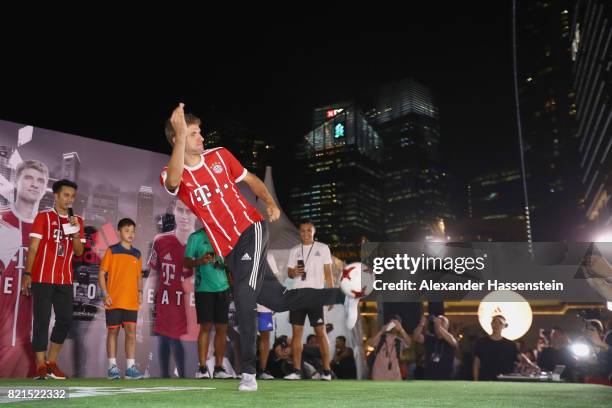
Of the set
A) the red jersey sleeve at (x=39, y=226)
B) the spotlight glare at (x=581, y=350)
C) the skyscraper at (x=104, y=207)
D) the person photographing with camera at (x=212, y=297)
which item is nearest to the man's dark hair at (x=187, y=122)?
the red jersey sleeve at (x=39, y=226)

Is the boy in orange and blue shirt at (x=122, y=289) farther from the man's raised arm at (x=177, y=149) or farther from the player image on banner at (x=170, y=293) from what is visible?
the man's raised arm at (x=177, y=149)

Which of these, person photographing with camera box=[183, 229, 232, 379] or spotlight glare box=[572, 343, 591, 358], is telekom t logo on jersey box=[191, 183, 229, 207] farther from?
spotlight glare box=[572, 343, 591, 358]

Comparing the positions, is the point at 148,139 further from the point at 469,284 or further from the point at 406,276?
the point at 469,284

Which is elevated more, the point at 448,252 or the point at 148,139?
the point at 148,139

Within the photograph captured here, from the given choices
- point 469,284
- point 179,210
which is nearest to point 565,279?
point 469,284

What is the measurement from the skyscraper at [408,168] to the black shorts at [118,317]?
10147 centimetres

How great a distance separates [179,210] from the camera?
8.58 meters

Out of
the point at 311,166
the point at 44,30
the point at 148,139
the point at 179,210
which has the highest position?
the point at 311,166

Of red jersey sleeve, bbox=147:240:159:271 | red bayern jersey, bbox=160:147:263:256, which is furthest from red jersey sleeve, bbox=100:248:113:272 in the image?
red bayern jersey, bbox=160:147:263:256

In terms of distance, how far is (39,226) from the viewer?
19.5 ft

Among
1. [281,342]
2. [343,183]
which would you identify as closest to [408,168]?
[343,183]

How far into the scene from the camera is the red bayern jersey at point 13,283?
6531mm

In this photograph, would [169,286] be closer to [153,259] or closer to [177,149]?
[153,259]

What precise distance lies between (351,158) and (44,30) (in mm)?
81577
